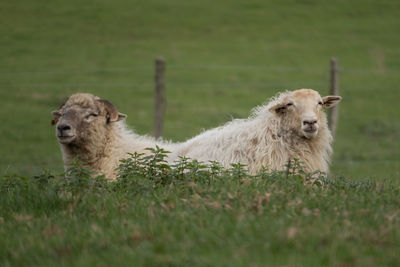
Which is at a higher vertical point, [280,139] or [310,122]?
[310,122]

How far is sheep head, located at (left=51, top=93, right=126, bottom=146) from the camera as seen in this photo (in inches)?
263

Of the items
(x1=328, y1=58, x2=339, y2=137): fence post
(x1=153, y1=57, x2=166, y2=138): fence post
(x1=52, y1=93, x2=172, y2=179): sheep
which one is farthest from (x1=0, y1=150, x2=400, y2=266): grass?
(x1=328, y1=58, x2=339, y2=137): fence post

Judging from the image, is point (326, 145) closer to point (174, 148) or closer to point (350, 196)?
point (174, 148)

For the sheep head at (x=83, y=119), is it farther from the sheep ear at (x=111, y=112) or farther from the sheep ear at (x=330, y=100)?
the sheep ear at (x=330, y=100)

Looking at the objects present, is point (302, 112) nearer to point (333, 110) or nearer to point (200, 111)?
point (333, 110)

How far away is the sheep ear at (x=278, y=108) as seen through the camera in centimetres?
702

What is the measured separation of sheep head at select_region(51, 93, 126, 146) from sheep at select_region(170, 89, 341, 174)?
3.46ft

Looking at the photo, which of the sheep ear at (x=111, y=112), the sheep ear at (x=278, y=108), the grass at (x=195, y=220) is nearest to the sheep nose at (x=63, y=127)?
the sheep ear at (x=111, y=112)

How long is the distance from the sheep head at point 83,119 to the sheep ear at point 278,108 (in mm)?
1913

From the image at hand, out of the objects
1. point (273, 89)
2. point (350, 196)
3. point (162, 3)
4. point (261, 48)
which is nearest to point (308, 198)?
point (350, 196)

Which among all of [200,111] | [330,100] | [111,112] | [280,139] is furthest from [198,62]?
[280,139]

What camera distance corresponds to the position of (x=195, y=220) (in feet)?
12.8

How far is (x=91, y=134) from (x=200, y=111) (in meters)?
14.2

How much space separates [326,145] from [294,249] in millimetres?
4004
